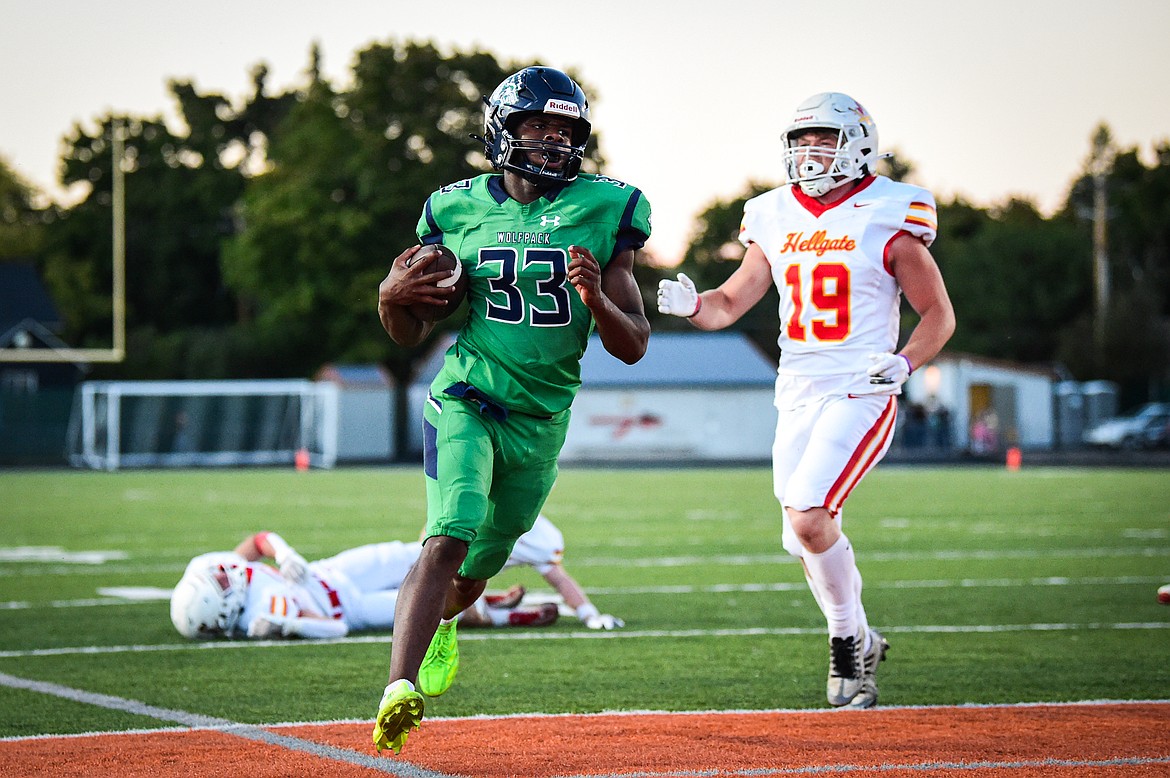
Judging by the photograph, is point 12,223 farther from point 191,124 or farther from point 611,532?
point 611,532

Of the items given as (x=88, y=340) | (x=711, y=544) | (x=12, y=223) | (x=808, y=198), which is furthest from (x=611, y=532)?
(x=12, y=223)

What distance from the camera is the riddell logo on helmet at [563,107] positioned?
5.01 meters

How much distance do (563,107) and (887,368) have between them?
5.60 feet

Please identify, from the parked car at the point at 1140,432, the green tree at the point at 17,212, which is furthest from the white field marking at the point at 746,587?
the green tree at the point at 17,212

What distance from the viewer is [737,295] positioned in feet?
20.7

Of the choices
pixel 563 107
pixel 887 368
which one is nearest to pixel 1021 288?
pixel 887 368

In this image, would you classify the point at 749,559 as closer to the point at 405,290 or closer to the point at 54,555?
the point at 54,555

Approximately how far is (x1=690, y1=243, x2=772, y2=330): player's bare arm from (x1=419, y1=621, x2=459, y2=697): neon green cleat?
1695 millimetres

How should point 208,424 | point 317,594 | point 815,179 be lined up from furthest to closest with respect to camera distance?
point 208,424
point 317,594
point 815,179

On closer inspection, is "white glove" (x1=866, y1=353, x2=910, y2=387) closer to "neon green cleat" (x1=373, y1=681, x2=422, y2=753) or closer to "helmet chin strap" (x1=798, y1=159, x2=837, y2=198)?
"helmet chin strap" (x1=798, y1=159, x2=837, y2=198)

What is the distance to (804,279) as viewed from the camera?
6199 mm

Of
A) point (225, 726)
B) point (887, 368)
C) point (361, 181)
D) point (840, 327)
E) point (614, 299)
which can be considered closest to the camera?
point (614, 299)

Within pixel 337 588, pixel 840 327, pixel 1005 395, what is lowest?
pixel 337 588

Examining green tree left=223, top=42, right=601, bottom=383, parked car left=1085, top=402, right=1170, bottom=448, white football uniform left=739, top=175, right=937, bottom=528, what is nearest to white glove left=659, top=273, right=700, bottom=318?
white football uniform left=739, top=175, right=937, bottom=528
